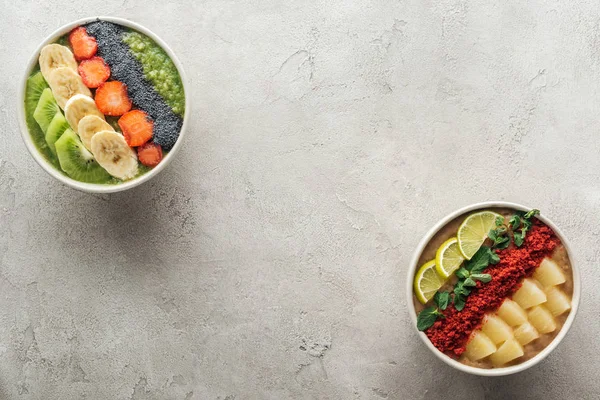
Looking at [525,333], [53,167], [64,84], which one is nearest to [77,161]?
[53,167]

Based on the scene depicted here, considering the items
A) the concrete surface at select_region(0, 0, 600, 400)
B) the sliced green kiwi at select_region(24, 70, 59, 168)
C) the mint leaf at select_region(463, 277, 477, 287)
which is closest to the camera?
the mint leaf at select_region(463, 277, 477, 287)

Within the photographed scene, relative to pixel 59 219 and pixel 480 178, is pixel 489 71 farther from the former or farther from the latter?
pixel 59 219

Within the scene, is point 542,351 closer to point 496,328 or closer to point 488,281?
point 496,328

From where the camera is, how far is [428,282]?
3.04m

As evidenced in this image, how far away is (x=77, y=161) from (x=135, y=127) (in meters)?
0.31

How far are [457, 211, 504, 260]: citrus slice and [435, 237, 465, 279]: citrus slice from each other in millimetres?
29

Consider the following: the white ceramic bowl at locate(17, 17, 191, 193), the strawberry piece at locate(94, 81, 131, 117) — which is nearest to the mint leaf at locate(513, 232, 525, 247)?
the white ceramic bowl at locate(17, 17, 191, 193)

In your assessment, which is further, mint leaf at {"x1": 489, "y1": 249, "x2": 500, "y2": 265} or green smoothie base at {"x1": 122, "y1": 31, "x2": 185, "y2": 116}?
green smoothie base at {"x1": 122, "y1": 31, "x2": 185, "y2": 116}

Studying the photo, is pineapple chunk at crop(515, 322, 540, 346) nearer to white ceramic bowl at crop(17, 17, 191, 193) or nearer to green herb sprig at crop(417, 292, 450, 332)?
green herb sprig at crop(417, 292, 450, 332)

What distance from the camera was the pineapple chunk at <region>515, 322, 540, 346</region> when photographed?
3.02 meters

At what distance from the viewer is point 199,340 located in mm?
3467

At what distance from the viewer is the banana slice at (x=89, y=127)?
297 centimetres

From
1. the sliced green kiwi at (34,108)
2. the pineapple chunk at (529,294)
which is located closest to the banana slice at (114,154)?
the sliced green kiwi at (34,108)

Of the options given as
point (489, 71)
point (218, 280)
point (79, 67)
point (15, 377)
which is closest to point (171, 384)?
point (218, 280)
